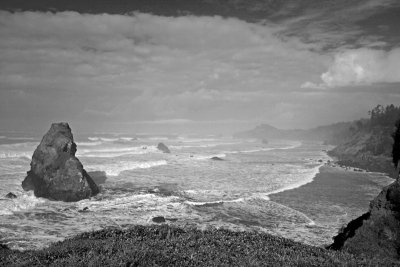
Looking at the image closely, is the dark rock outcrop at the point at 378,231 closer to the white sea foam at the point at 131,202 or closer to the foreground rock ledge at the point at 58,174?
the white sea foam at the point at 131,202

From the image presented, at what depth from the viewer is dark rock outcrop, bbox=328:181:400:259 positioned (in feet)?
48.8

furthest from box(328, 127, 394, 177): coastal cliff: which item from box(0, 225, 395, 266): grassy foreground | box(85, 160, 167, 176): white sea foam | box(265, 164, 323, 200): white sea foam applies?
box(0, 225, 395, 266): grassy foreground

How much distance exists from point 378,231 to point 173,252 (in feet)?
37.5

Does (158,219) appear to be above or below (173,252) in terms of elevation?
below

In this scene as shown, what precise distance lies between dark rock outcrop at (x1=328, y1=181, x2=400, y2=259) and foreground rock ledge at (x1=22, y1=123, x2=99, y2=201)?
1186 inches

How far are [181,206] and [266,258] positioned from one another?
23.7 m

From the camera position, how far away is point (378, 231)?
15.7 meters

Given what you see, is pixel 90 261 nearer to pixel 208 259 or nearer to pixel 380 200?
pixel 208 259

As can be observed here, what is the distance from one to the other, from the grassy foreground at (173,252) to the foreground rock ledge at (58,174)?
81.9 feet

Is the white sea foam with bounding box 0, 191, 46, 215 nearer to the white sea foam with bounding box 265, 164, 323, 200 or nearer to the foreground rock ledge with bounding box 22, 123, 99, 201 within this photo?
the foreground rock ledge with bounding box 22, 123, 99, 201

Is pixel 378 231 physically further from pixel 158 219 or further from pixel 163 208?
pixel 163 208

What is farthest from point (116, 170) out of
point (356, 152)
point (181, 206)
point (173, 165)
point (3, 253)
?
point (356, 152)

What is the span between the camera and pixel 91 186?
127ft

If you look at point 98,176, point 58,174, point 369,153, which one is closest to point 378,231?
point 58,174
